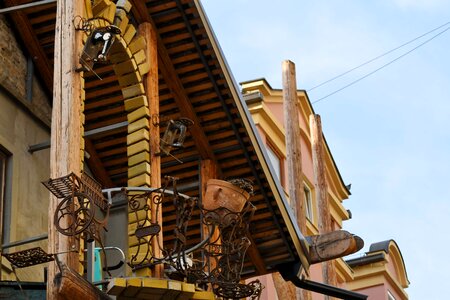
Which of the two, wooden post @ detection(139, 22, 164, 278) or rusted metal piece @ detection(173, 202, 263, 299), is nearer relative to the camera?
rusted metal piece @ detection(173, 202, 263, 299)

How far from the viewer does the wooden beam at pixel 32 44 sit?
1806 cm

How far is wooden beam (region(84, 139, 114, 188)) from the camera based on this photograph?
19547 millimetres

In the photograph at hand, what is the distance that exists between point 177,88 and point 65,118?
169 inches

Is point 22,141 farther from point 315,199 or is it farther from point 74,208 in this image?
point 315,199

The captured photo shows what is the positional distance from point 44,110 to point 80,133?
3.68 meters

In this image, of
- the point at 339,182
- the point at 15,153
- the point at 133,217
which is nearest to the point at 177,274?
the point at 133,217

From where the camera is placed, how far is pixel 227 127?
19.2 m

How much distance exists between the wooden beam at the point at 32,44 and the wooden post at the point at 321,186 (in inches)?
261

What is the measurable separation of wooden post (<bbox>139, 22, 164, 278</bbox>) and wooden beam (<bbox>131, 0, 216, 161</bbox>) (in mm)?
194

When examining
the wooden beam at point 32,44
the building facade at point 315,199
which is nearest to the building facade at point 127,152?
the wooden beam at point 32,44

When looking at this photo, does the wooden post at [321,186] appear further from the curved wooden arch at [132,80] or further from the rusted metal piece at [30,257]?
the rusted metal piece at [30,257]

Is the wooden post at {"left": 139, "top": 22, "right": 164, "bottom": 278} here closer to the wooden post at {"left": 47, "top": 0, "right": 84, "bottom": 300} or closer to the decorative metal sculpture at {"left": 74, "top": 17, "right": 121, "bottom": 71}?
the wooden post at {"left": 47, "top": 0, "right": 84, "bottom": 300}

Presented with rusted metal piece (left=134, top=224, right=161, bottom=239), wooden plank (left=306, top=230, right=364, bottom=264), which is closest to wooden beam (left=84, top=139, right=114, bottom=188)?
wooden plank (left=306, top=230, right=364, bottom=264)

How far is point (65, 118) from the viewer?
1480 cm
